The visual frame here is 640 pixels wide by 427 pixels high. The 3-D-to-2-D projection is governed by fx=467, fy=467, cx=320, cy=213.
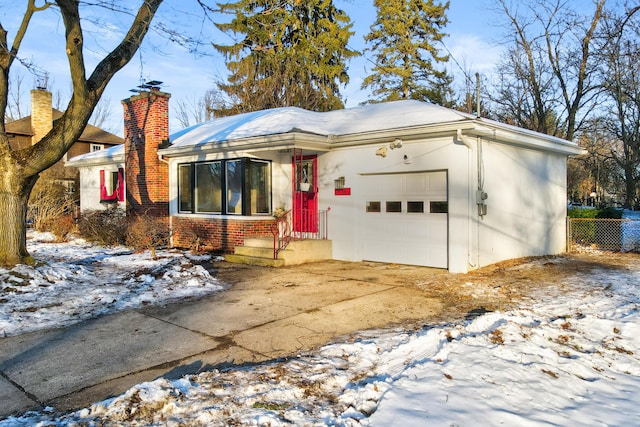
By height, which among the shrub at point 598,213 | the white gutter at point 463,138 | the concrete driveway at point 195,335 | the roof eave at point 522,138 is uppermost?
the roof eave at point 522,138

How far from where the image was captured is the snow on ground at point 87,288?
20.8 feet

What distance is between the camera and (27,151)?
27.1ft

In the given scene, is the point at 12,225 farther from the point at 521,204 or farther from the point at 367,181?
the point at 521,204

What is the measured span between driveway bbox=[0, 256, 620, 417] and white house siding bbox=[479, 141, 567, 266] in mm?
887

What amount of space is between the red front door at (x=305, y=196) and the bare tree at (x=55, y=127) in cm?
481

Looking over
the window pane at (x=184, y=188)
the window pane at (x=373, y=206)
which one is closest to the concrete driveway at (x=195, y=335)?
the window pane at (x=373, y=206)

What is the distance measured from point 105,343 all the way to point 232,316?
1.63 meters

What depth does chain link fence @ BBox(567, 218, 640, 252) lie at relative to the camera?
12.9 metres

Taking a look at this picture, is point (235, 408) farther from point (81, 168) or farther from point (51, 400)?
point (81, 168)

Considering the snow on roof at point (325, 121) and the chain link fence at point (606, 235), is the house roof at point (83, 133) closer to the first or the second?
the snow on roof at point (325, 121)

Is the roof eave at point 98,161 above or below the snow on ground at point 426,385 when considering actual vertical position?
above

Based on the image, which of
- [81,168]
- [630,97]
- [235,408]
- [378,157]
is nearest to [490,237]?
[378,157]

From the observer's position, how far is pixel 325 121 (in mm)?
12938

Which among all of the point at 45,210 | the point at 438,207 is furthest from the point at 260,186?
the point at 45,210
